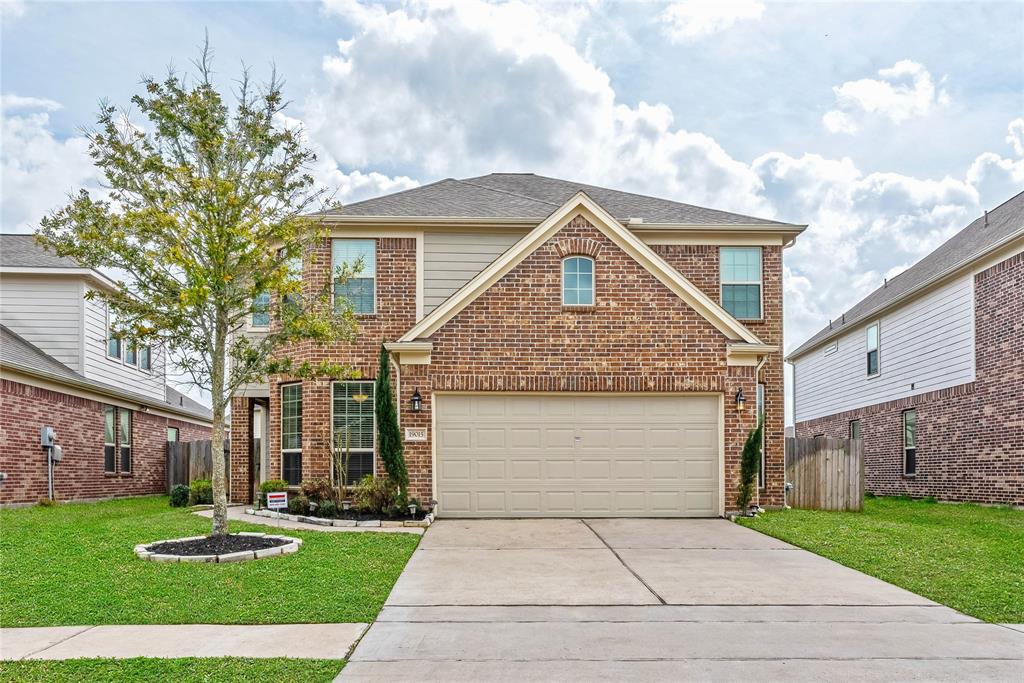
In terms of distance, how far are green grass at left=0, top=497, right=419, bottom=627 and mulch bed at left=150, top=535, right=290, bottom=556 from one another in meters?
0.36

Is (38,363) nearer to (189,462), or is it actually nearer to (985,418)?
(189,462)

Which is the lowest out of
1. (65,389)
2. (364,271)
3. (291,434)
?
(291,434)

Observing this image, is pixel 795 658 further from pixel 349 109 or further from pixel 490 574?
pixel 349 109

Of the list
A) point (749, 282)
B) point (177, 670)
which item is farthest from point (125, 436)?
point (177, 670)

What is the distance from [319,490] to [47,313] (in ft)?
32.7

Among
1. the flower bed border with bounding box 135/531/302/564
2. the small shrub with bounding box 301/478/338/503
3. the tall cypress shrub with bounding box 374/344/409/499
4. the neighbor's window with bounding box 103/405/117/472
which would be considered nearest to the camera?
the flower bed border with bounding box 135/531/302/564

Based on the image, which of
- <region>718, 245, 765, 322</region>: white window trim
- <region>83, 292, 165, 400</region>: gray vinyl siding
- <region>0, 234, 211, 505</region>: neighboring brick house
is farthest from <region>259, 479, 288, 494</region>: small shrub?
<region>718, 245, 765, 322</region>: white window trim

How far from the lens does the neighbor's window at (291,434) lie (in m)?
16.3

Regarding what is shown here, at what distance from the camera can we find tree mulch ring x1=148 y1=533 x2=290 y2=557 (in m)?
10.3

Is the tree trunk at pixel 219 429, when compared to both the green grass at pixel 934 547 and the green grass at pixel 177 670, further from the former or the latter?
the green grass at pixel 934 547

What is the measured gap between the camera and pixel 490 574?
9.65 metres

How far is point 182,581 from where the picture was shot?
8.88 m

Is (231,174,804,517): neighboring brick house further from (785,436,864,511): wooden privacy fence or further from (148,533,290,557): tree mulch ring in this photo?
(148,533,290,557): tree mulch ring

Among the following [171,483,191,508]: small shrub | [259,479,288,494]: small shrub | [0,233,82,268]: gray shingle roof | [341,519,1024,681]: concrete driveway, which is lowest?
[171,483,191,508]: small shrub
